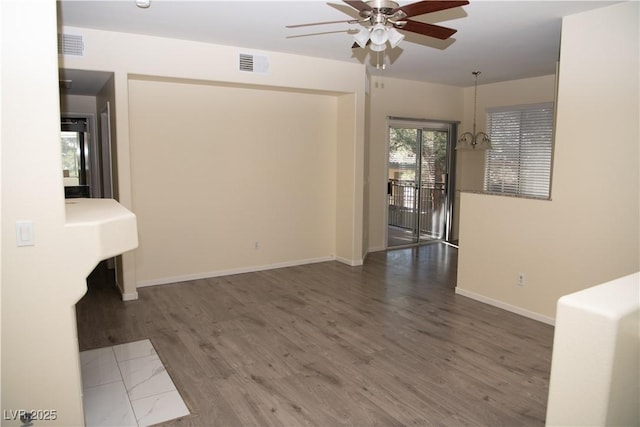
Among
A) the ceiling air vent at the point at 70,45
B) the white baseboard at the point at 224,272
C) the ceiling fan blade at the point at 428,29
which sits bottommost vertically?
the white baseboard at the point at 224,272

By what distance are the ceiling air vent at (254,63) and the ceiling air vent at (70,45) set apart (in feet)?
5.21

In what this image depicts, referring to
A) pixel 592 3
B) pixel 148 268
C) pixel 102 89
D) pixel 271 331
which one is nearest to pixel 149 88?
pixel 102 89

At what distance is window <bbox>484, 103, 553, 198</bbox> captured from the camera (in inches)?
262

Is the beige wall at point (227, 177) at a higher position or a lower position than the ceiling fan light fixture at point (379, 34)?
lower

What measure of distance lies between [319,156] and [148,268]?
2622 millimetres

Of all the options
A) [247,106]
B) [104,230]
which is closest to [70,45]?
[247,106]

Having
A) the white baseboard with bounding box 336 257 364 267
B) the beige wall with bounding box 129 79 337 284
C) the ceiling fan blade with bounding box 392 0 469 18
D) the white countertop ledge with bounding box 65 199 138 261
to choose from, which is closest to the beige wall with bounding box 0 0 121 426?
the white countertop ledge with bounding box 65 199 138 261

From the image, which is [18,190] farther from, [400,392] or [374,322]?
[374,322]

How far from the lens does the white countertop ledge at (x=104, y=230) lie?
2258mm

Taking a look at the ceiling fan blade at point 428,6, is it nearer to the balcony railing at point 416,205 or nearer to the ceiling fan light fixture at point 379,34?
the ceiling fan light fixture at point 379,34

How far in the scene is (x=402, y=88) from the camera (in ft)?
23.0

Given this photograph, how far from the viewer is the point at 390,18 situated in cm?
294

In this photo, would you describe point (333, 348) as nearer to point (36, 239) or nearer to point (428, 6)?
point (36, 239)

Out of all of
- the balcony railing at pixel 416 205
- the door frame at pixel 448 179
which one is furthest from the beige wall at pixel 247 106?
the balcony railing at pixel 416 205
